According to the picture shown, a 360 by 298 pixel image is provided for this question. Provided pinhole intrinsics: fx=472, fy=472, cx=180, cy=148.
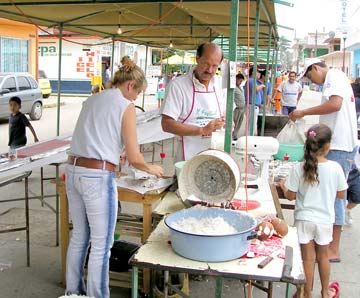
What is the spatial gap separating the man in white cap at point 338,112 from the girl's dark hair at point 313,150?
688 millimetres

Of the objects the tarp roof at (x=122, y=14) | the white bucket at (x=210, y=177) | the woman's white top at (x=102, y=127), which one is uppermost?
the tarp roof at (x=122, y=14)

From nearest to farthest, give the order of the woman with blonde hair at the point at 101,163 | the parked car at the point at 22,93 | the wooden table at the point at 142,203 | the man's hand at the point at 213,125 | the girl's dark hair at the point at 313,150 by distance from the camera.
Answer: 1. the woman with blonde hair at the point at 101,163
2. the man's hand at the point at 213,125
3. the girl's dark hair at the point at 313,150
4. the wooden table at the point at 142,203
5. the parked car at the point at 22,93

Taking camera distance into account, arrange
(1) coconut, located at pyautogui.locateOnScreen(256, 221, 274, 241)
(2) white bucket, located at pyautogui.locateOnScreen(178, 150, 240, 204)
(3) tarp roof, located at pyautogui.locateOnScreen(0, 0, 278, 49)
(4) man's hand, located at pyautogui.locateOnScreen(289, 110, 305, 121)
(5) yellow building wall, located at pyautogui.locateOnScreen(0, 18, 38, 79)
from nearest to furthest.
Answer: (1) coconut, located at pyautogui.locateOnScreen(256, 221, 274, 241), (2) white bucket, located at pyautogui.locateOnScreen(178, 150, 240, 204), (4) man's hand, located at pyautogui.locateOnScreen(289, 110, 305, 121), (3) tarp roof, located at pyautogui.locateOnScreen(0, 0, 278, 49), (5) yellow building wall, located at pyautogui.locateOnScreen(0, 18, 38, 79)

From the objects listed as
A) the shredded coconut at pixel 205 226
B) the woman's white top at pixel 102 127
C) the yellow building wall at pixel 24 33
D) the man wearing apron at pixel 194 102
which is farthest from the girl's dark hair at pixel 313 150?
the yellow building wall at pixel 24 33

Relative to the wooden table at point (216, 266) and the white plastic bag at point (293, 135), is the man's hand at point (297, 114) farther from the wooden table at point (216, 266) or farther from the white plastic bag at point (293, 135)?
the wooden table at point (216, 266)

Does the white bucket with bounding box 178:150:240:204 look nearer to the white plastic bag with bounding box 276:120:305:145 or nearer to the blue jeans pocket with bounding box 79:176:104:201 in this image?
the blue jeans pocket with bounding box 79:176:104:201

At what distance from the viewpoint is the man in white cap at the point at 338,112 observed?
3.84m

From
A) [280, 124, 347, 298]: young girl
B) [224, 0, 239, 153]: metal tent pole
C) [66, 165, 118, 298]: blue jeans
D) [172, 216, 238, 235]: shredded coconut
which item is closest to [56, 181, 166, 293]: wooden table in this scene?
[66, 165, 118, 298]: blue jeans

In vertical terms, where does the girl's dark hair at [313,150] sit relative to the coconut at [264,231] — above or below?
above

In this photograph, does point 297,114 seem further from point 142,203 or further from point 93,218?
point 93,218

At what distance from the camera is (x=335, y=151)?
392 cm

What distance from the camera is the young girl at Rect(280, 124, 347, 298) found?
10.4 ft

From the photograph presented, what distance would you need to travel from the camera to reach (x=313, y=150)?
10.4ft

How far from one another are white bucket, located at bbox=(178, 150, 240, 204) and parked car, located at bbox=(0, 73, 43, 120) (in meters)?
11.8
